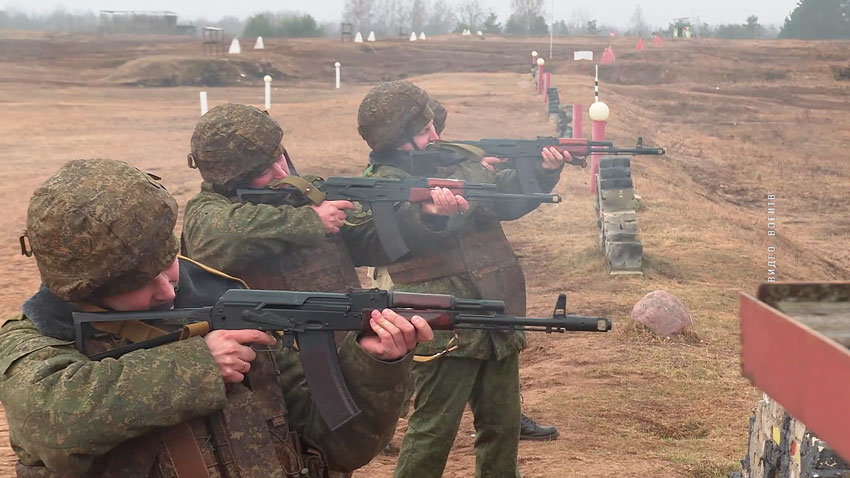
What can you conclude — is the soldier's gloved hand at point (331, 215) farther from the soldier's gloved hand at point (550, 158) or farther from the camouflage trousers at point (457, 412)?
the soldier's gloved hand at point (550, 158)

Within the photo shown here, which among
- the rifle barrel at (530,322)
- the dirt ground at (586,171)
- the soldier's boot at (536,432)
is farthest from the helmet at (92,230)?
the soldier's boot at (536,432)

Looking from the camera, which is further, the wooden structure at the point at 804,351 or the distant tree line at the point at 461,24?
the distant tree line at the point at 461,24

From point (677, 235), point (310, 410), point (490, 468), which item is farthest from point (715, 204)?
point (310, 410)

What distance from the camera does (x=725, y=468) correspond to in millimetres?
5477

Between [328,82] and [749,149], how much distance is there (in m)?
19.4

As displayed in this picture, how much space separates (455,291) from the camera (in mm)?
4629

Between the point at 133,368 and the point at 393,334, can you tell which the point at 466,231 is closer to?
the point at 393,334

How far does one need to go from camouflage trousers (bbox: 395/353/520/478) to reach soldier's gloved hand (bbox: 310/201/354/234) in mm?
789

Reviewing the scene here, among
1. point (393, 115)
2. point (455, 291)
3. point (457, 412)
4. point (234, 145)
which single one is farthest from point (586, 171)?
point (234, 145)

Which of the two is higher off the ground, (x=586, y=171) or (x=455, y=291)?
(x=455, y=291)

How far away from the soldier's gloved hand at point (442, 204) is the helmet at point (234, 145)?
0.84m

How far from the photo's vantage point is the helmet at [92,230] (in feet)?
7.59

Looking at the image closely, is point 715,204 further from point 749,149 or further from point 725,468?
point 725,468

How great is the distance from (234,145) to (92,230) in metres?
1.62
